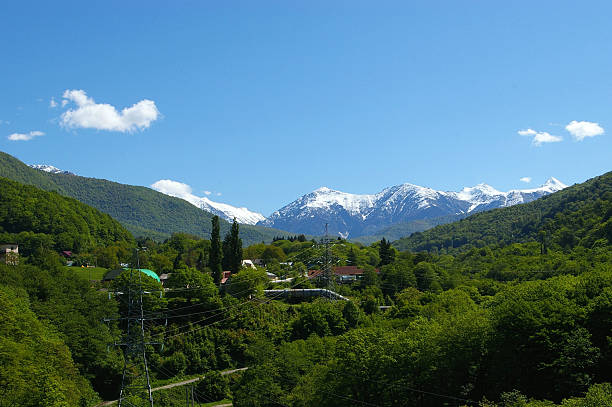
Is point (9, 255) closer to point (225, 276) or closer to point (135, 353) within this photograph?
point (225, 276)

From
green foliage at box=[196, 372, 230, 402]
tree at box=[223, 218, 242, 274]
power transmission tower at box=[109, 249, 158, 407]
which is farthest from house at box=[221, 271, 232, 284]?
green foliage at box=[196, 372, 230, 402]

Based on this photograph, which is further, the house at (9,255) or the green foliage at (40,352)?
the house at (9,255)

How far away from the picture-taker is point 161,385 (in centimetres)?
6291

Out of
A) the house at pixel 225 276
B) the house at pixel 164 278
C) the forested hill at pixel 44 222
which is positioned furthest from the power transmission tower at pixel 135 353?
the forested hill at pixel 44 222

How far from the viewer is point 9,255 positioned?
98.8m

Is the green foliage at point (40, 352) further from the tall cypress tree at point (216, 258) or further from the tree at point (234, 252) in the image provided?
the tree at point (234, 252)

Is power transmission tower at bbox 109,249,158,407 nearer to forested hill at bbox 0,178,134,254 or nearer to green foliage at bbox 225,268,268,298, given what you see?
green foliage at bbox 225,268,268,298

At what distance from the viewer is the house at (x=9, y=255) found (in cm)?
9413

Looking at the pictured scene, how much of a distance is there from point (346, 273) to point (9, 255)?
2400 inches

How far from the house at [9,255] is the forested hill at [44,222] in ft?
56.3

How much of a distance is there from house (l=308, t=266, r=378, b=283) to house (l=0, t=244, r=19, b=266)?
49.9m

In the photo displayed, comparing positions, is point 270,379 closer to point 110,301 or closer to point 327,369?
point 327,369

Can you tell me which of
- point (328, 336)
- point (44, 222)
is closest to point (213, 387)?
point (328, 336)

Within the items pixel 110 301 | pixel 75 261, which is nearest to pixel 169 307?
pixel 110 301
